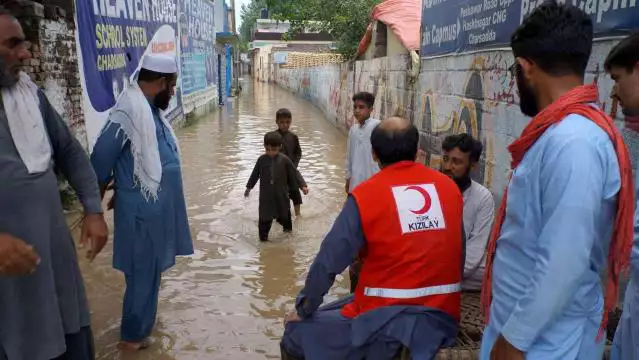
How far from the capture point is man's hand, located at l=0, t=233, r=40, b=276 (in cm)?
195

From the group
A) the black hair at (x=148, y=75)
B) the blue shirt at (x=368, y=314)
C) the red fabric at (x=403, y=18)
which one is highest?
the red fabric at (x=403, y=18)

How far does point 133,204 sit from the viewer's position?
322 cm

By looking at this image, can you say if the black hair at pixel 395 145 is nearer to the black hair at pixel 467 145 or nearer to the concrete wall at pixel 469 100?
the black hair at pixel 467 145

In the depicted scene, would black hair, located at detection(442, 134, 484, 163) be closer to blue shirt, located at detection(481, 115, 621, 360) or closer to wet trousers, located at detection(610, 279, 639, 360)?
wet trousers, located at detection(610, 279, 639, 360)

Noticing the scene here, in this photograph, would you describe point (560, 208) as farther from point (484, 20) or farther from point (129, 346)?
point (484, 20)

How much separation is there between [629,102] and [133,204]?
2645mm

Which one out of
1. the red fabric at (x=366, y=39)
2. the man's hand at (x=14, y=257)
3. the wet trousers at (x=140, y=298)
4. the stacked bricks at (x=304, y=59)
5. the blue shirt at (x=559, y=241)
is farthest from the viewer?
the stacked bricks at (x=304, y=59)

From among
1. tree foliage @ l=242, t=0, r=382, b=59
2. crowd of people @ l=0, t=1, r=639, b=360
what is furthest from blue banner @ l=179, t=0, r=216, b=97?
crowd of people @ l=0, t=1, r=639, b=360

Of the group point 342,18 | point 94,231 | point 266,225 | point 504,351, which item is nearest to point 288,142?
point 266,225

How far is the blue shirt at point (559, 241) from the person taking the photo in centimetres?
138

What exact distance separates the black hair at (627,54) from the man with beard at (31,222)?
2.25 m

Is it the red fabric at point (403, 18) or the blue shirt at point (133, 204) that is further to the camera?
the red fabric at point (403, 18)

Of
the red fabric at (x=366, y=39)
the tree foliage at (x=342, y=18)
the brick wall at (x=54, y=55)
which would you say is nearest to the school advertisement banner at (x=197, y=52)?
the tree foliage at (x=342, y=18)

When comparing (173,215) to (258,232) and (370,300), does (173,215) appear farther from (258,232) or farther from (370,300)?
(258,232)
